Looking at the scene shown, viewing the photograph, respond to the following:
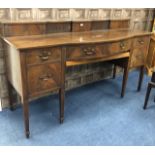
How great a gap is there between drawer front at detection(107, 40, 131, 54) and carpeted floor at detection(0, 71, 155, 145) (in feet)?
2.22

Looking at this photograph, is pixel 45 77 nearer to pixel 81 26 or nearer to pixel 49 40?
pixel 49 40

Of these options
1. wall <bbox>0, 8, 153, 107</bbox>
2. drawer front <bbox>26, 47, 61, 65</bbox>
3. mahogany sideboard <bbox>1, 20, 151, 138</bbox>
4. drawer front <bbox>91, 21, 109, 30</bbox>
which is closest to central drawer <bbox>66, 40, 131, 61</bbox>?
mahogany sideboard <bbox>1, 20, 151, 138</bbox>

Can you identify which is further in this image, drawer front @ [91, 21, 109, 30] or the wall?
drawer front @ [91, 21, 109, 30]

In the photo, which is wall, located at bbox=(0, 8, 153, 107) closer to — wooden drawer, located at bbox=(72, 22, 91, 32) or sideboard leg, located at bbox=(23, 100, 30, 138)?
wooden drawer, located at bbox=(72, 22, 91, 32)

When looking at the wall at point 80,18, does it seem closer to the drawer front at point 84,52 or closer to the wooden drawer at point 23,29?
the wooden drawer at point 23,29

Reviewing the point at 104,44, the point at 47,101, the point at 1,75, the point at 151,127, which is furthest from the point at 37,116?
the point at 151,127

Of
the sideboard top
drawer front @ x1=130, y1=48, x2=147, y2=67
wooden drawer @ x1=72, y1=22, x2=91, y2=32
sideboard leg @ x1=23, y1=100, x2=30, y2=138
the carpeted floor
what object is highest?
wooden drawer @ x1=72, y1=22, x2=91, y2=32

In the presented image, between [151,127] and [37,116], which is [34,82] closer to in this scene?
[37,116]

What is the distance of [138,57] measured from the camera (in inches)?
95.4

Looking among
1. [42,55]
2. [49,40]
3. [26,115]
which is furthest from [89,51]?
[26,115]

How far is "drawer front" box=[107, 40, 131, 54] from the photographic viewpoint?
1.99 meters

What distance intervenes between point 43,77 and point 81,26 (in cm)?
88

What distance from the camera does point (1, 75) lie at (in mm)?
1988
